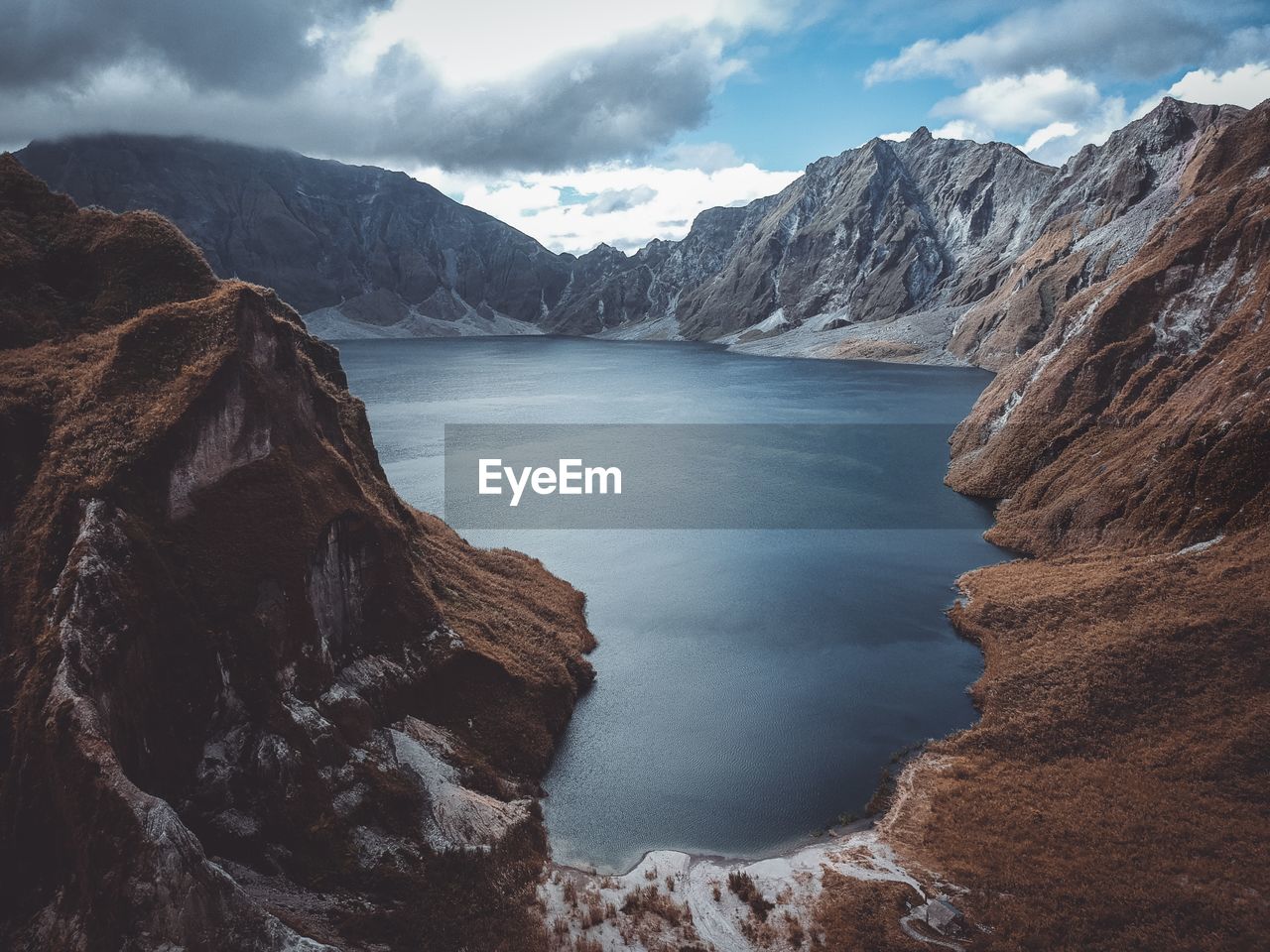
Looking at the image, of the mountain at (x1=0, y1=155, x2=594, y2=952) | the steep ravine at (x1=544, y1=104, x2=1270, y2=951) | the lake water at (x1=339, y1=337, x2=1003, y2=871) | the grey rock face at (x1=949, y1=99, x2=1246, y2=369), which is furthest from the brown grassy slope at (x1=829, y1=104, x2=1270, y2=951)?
the grey rock face at (x1=949, y1=99, x2=1246, y2=369)

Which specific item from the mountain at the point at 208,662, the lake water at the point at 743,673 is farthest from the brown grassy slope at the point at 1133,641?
the mountain at the point at 208,662

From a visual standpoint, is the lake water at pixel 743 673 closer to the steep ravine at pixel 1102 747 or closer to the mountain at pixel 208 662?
the steep ravine at pixel 1102 747

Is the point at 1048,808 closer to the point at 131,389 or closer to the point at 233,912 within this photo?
the point at 233,912

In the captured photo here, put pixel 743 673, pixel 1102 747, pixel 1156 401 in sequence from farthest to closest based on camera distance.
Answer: pixel 1156 401
pixel 743 673
pixel 1102 747

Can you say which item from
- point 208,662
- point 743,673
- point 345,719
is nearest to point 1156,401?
point 743,673

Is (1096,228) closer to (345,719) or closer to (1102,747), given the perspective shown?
(1102,747)

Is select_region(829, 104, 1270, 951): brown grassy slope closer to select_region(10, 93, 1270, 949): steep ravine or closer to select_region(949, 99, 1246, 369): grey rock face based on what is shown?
select_region(10, 93, 1270, 949): steep ravine
